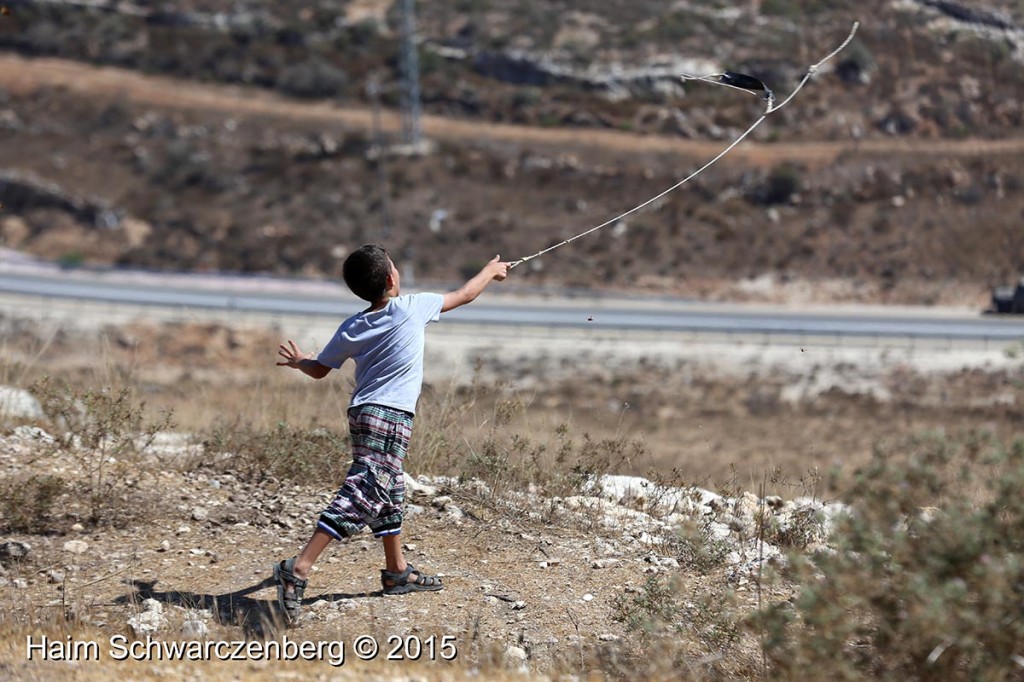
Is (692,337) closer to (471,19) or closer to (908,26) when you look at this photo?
(908,26)

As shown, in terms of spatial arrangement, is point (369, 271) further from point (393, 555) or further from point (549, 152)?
point (549, 152)

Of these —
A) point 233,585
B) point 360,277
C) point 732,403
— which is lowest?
point 732,403

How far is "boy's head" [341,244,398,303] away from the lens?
4.66 meters

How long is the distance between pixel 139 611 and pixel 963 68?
1444 inches

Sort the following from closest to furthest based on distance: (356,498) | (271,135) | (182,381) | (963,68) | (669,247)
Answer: (356,498) → (182,381) → (963,68) → (669,247) → (271,135)

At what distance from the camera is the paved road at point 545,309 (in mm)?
33125

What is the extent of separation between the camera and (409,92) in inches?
2101

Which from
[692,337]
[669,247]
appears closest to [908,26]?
[692,337]

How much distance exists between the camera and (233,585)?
5000mm

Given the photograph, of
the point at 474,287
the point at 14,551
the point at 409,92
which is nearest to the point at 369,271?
the point at 474,287

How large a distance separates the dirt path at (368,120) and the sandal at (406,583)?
4326 cm

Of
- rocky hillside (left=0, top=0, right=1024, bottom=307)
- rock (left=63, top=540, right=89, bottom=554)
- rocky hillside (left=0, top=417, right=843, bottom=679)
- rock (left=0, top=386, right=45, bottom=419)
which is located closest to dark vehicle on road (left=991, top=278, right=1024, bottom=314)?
rocky hillside (left=0, top=0, right=1024, bottom=307)

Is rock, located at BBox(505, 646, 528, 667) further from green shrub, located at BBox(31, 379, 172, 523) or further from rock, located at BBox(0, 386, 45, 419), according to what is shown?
rock, located at BBox(0, 386, 45, 419)

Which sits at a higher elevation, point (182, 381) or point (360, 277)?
point (360, 277)
